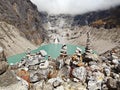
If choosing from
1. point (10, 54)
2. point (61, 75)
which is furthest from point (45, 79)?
point (10, 54)

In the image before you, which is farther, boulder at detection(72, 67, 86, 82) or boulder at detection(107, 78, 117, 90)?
boulder at detection(72, 67, 86, 82)

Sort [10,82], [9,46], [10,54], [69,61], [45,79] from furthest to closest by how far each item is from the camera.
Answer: [9,46] → [10,54] → [69,61] → [45,79] → [10,82]

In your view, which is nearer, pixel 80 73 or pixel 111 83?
pixel 111 83

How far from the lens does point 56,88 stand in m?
22.6

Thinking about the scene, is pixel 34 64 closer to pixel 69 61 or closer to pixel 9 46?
pixel 69 61

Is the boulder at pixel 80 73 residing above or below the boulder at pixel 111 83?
above

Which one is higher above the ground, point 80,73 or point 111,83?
point 80,73

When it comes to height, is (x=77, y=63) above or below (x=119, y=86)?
above

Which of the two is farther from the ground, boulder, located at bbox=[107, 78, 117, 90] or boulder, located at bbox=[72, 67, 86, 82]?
boulder, located at bbox=[72, 67, 86, 82]

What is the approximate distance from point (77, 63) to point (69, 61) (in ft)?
5.14

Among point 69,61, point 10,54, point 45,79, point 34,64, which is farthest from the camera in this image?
point 10,54

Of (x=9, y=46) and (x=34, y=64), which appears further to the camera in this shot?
(x=9, y=46)

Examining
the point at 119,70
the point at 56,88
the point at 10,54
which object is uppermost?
the point at 10,54

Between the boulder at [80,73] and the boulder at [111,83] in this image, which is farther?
the boulder at [80,73]
